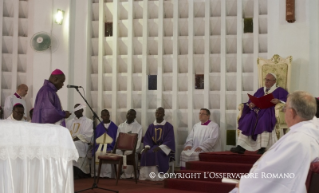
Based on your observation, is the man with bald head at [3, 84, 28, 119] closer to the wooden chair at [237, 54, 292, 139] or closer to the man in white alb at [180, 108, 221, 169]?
the man in white alb at [180, 108, 221, 169]

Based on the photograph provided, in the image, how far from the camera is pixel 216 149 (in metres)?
9.27

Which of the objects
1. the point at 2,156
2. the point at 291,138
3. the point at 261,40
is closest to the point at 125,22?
the point at 261,40

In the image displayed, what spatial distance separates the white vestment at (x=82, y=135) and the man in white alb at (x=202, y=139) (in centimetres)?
205

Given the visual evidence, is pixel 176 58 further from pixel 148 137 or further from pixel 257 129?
pixel 257 129

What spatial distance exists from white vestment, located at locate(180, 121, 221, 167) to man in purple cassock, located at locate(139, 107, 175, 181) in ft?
1.13

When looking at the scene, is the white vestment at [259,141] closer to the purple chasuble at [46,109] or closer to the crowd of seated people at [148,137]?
the crowd of seated people at [148,137]

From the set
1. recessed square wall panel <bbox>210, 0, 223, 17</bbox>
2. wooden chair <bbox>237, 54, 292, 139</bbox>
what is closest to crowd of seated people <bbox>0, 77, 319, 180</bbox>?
wooden chair <bbox>237, 54, 292, 139</bbox>

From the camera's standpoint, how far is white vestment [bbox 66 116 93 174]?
936 cm

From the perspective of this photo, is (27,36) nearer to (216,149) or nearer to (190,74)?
(190,74)

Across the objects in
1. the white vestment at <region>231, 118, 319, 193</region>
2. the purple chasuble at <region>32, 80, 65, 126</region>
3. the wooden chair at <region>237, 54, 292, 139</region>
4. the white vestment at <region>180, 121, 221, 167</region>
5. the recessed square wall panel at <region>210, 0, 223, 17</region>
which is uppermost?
the recessed square wall panel at <region>210, 0, 223, 17</region>

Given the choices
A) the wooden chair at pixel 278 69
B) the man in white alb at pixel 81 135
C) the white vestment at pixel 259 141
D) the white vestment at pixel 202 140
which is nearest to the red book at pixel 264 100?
the white vestment at pixel 259 141

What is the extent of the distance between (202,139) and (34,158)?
491cm

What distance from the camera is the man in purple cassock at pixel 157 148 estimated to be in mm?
8945

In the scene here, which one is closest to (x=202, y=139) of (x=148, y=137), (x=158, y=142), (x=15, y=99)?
(x=158, y=142)
